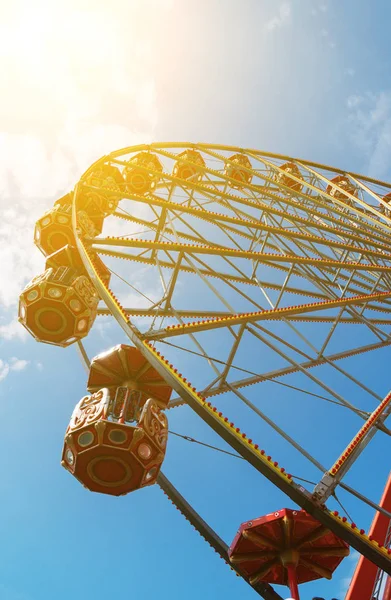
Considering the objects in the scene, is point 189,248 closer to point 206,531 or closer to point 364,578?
point 206,531

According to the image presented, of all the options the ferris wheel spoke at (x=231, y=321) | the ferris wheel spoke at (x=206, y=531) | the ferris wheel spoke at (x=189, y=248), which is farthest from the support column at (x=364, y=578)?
the ferris wheel spoke at (x=189, y=248)

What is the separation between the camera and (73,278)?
10.9m

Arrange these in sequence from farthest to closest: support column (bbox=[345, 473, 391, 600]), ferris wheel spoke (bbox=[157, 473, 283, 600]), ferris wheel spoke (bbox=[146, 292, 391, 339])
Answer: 1. support column (bbox=[345, 473, 391, 600])
2. ferris wheel spoke (bbox=[157, 473, 283, 600])
3. ferris wheel spoke (bbox=[146, 292, 391, 339])

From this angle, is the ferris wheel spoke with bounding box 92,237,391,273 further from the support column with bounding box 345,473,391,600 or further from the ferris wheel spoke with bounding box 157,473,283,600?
the support column with bounding box 345,473,391,600

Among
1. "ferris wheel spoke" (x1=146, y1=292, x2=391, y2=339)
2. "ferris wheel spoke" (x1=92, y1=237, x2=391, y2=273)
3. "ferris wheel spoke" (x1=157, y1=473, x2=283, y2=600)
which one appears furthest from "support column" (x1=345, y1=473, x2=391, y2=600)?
"ferris wheel spoke" (x1=92, y1=237, x2=391, y2=273)

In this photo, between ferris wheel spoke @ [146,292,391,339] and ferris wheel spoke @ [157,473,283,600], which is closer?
ferris wheel spoke @ [146,292,391,339]

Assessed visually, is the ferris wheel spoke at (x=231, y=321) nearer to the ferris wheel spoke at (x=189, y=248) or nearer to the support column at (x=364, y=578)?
the ferris wheel spoke at (x=189, y=248)

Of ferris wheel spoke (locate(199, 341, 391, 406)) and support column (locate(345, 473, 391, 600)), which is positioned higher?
ferris wheel spoke (locate(199, 341, 391, 406))

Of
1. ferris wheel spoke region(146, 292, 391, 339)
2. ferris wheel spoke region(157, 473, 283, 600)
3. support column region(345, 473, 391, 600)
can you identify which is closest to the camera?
ferris wheel spoke region(146, 292, 391, 339)

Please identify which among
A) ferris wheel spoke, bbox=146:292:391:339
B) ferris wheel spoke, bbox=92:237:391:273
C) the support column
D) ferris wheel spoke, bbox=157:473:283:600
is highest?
ferris wheel spoke, bbox=92:237:391:273

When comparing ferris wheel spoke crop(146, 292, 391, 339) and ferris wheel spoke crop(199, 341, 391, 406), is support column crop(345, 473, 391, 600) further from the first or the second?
ferris wheel spoke crop(146, 292, 391, 339)

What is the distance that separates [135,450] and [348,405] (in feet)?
11.9

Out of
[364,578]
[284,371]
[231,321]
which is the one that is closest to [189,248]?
[231,321]

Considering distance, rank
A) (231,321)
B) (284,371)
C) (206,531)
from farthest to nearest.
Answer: (284,371)
(206,531)
(231,321)
